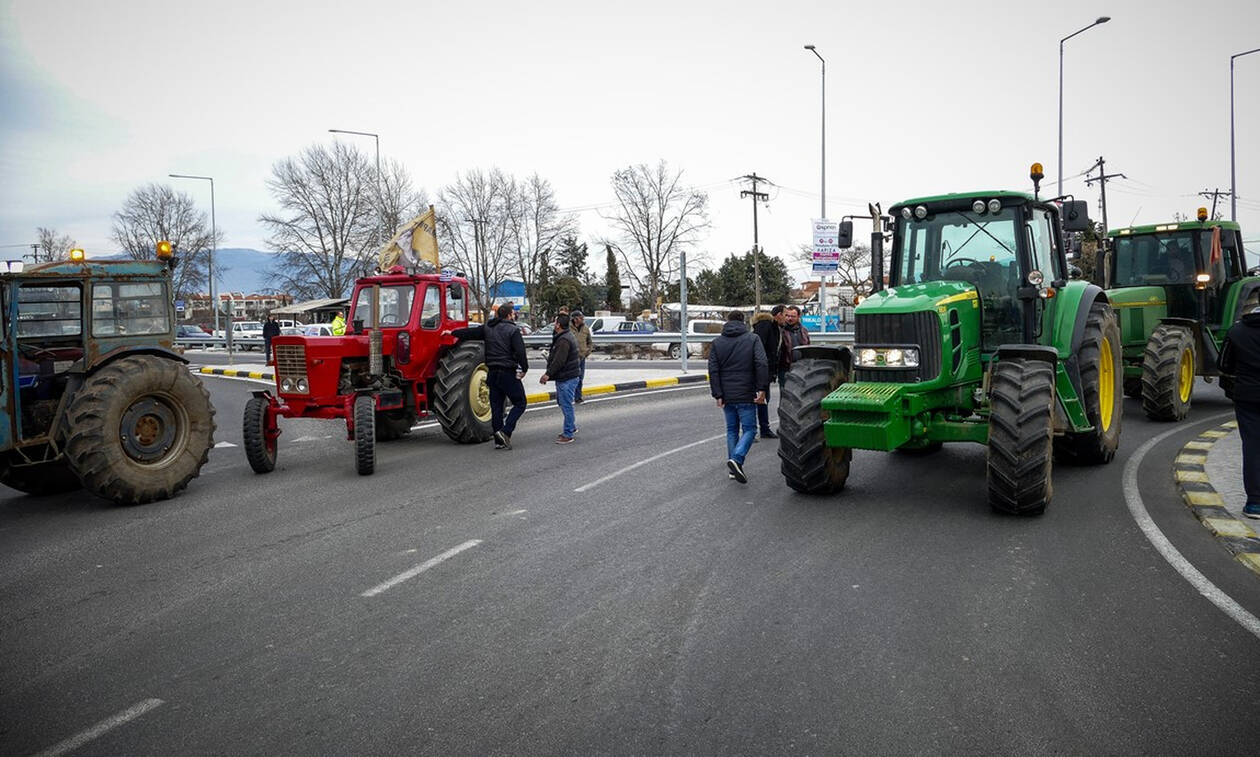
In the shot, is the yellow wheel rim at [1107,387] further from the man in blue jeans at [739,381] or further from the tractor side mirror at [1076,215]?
the man in blue jeans at [739,381]

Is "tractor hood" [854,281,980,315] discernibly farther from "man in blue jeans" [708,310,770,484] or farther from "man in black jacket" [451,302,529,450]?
"man in black jacket" [451,302,529,450]

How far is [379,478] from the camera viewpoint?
381 inches

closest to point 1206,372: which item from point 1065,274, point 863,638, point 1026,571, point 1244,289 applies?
→ point 1244,289

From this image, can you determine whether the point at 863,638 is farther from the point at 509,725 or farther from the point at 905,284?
the point at 905,284

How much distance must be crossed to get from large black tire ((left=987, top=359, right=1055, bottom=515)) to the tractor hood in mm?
990

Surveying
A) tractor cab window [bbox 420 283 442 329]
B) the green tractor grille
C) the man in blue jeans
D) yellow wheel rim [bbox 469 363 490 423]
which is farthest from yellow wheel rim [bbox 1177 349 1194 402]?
tractor cab window [bbox 420 283 442 329]

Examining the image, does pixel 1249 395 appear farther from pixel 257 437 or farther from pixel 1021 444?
pixel 257 437

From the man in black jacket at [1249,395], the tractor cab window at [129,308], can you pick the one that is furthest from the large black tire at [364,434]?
the man in black jacket at [1249,395]

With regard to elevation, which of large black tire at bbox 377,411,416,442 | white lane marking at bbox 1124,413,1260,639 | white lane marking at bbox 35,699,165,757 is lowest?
white lane marking at bbox 35,699,165,757

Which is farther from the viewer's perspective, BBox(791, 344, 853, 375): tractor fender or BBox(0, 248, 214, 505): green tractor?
BBox(791, 344, 853, 375): tractor fender

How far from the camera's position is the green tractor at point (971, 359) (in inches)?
277

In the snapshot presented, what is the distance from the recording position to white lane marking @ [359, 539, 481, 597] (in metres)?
5.58

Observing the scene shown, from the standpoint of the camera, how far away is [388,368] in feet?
38.4

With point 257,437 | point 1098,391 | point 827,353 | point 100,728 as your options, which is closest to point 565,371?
point 257,437
